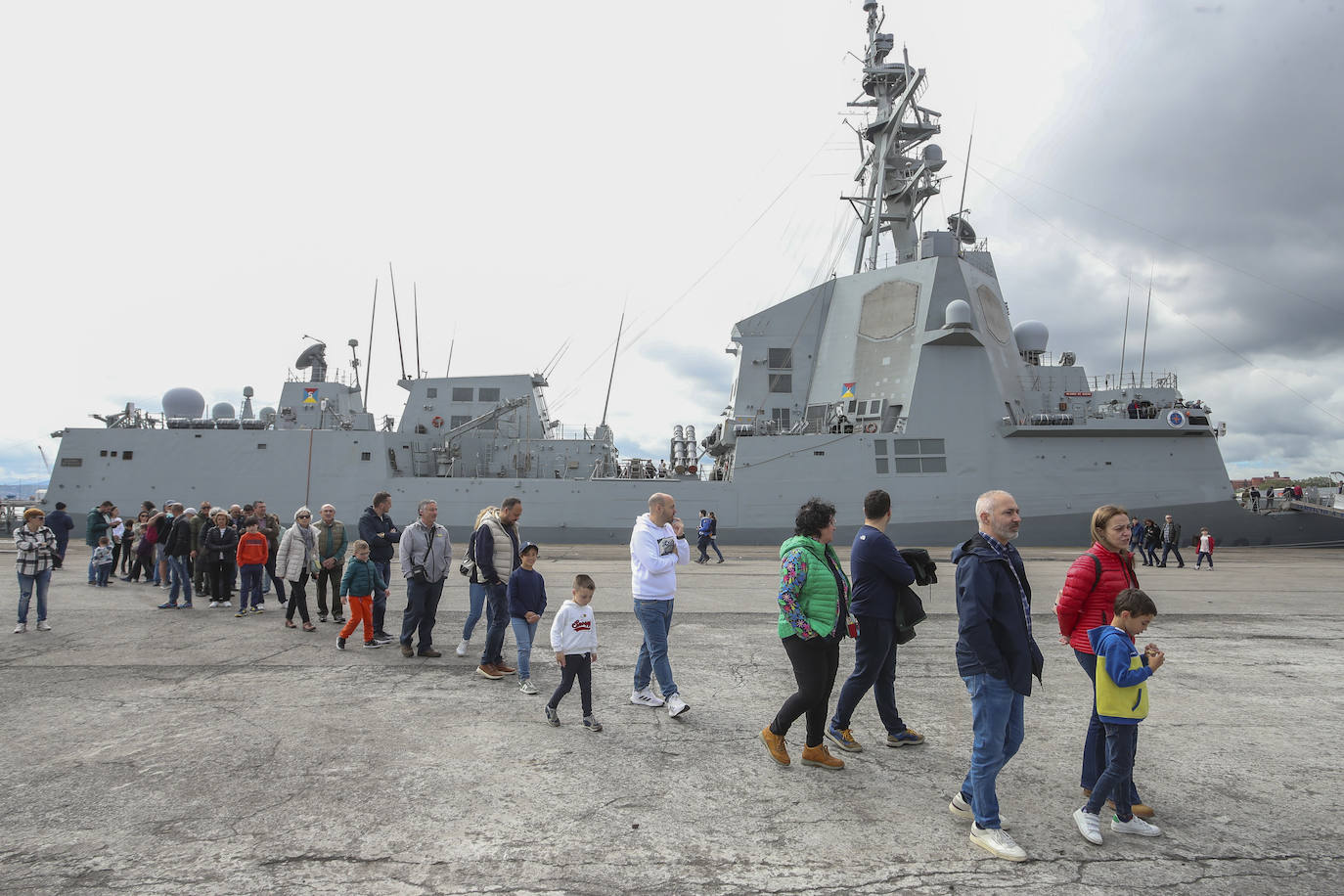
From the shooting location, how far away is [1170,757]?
3.70 metres

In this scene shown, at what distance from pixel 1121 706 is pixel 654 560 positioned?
2464 millimetres

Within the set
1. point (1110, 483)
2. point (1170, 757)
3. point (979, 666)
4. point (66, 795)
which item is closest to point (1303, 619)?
point (1170, 757)

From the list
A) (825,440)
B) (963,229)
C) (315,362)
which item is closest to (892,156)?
(963,229)

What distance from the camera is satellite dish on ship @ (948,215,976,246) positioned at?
80.0ft

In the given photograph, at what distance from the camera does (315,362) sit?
1033 inches

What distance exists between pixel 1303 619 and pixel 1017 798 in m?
7.40

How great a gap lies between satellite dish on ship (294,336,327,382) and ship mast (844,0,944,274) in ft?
65.3

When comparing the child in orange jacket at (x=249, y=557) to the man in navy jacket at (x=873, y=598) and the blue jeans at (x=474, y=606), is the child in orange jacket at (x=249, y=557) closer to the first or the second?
the blue jeans at (x=474, y=606)

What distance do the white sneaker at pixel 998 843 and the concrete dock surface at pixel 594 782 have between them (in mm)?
52

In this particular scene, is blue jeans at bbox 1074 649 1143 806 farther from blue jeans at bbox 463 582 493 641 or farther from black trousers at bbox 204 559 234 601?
black trousers at bbox 204 559 234 601

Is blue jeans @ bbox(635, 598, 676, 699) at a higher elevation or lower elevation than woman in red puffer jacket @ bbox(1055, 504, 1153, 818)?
lower

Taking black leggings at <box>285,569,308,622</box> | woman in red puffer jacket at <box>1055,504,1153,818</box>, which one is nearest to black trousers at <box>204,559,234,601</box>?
black leggings at <box>285,569,308,622</box>

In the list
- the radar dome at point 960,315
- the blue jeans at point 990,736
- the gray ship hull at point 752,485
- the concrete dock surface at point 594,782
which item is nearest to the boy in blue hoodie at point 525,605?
the concrete dock surface at point 594,782

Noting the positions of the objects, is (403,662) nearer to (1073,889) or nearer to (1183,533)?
(1073,889)
